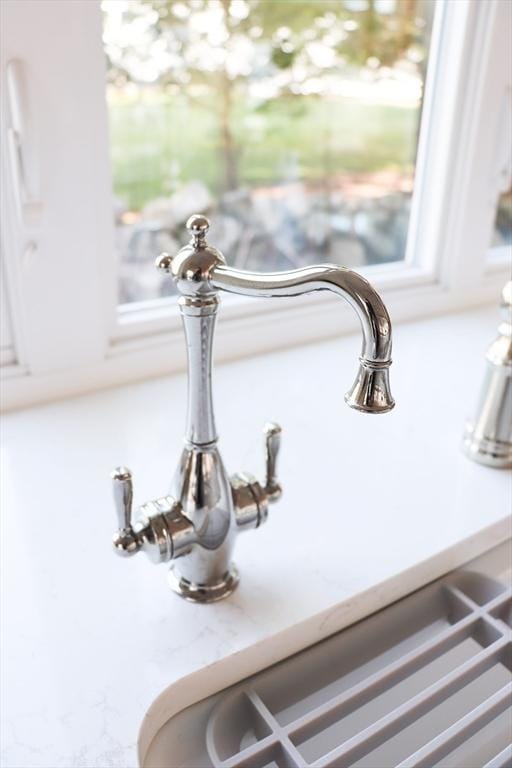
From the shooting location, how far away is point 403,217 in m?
1.49

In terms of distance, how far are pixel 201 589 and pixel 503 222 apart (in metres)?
1.10

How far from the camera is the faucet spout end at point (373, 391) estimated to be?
17.5 inches

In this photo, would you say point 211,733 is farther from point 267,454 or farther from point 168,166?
point 168,166

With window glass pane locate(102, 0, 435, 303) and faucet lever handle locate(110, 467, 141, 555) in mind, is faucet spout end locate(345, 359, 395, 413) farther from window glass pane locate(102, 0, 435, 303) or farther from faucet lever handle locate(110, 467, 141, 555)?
window glass pane locate(102, 0, 435, 303)

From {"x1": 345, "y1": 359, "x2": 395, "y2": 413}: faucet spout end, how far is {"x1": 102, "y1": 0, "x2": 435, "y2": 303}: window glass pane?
32.6 inches

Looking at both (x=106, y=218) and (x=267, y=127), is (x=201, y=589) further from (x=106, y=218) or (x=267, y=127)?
(x=267, y=127)

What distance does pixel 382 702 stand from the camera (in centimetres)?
64

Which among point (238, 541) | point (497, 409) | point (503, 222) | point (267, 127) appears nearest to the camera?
point (238, 541)

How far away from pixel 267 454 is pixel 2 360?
0.47m

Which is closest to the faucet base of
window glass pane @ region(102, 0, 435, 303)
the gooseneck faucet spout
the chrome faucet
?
the chrome faucet

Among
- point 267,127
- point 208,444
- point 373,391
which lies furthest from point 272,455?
point 267,127

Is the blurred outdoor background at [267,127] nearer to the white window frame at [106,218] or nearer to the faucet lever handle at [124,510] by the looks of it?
the white window frame at [106,218]

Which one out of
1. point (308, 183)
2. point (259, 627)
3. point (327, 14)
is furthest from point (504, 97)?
point (259, 627)

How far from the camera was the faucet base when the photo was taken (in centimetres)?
64
